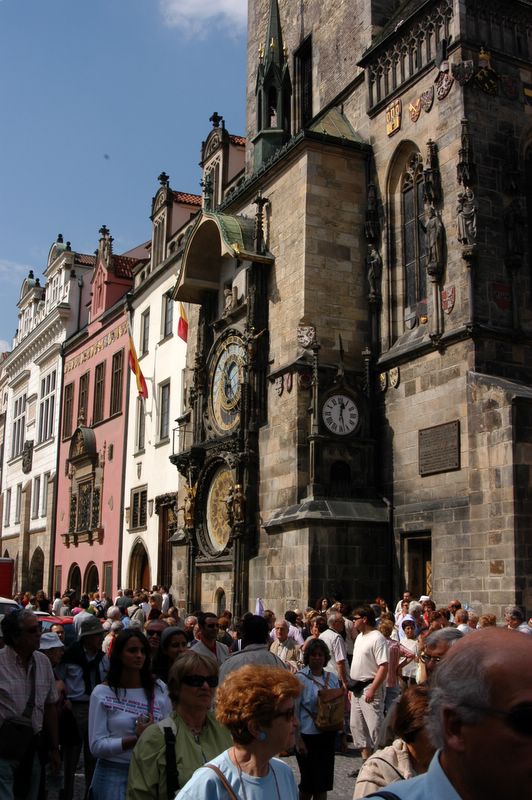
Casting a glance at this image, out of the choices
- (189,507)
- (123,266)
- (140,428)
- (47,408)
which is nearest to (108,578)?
(140,428)

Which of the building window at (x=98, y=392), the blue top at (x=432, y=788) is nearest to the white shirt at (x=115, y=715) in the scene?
the blue top at (x=432, y=788)

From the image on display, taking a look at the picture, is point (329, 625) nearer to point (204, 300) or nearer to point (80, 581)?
point (204, 300)

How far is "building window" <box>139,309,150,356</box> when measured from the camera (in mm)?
31814

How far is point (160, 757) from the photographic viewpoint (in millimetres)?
4098

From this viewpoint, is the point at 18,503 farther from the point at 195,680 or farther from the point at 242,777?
the point at 242,777

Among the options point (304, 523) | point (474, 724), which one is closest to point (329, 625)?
point (304, 523)

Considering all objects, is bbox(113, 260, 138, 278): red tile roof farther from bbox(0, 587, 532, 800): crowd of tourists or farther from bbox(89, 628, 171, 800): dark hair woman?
bbox(89, 628, 171, 800): dark hair woman

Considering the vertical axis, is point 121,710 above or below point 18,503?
below

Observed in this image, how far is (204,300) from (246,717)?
19.9 meters

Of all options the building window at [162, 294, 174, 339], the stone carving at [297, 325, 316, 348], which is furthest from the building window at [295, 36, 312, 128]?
the building window at [162, 294, 174, 339]

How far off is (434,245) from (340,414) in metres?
3.54

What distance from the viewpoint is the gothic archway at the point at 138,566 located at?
29625 millimetres

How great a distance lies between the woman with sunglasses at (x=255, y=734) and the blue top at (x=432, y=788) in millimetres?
1621

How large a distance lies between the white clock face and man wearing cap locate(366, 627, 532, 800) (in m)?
15.5
